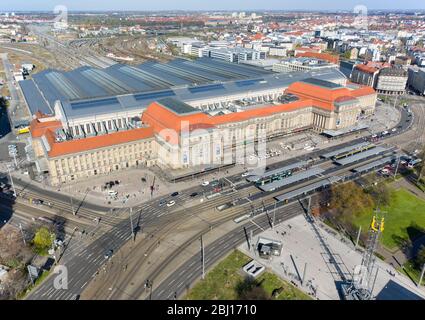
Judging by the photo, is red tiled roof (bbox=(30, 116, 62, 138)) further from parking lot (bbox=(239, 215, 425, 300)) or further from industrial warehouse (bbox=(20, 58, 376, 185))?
parking lot (bbox=(239, 215, 425, 300))

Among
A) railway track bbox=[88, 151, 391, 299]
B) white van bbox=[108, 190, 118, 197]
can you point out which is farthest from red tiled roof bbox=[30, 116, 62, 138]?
railway track bbox=[88, 151, 391, 299]

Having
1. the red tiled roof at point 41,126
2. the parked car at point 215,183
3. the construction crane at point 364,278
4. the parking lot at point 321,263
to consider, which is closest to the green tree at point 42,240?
the parking lot at point 321,263

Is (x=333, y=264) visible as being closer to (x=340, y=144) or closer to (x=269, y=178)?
(x=269, y=178)

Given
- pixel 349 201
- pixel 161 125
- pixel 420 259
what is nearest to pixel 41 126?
pixel 161 125

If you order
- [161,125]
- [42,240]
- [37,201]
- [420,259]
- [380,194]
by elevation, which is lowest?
[420,259]

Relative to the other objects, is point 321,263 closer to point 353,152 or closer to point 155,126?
point 353,152

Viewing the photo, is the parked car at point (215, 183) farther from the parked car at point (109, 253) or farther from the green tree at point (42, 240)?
the green tree at point (42, 240)
